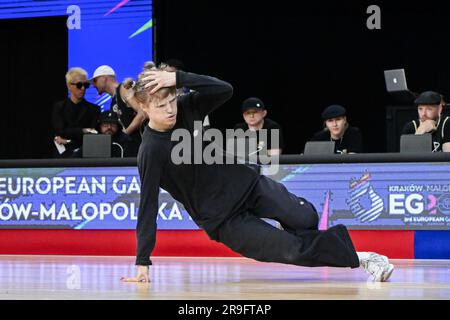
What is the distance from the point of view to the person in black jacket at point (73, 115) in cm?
1052

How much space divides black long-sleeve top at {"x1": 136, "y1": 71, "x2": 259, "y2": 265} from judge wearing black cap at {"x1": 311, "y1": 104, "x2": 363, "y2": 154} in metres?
3.97

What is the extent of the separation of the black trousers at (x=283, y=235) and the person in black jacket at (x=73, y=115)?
497 cm

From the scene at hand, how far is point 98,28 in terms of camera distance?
12898 mm

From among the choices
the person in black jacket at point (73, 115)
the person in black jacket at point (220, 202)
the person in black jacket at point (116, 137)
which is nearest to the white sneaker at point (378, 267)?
the person in black jacket at point (220, 202)

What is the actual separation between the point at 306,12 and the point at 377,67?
4.02ft

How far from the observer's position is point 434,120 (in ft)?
31.2

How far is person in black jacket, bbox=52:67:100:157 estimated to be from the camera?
34.5ft

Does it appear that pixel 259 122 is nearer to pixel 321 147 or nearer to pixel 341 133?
pixel 341 133

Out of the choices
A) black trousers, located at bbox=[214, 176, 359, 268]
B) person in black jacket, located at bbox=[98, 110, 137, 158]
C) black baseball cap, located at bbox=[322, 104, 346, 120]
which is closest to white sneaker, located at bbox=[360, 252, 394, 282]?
black trousers, located at bbox=[214, 176, 359, 268]

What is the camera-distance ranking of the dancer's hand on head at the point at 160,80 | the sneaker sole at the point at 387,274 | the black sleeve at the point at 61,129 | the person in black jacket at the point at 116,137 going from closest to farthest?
1. the dancer's hand on head at the point at 160,80
2. the sneaker sole at the point at 387,274
3. the person in black jacket at the point at 116,137
4. the black sleeve at the point at 61,129

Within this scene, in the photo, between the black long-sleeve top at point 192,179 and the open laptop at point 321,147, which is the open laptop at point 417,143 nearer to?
the open laptop at point 321,147

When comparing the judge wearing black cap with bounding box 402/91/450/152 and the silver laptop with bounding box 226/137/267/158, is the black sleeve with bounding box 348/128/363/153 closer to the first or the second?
the judge wearing black cap with bounding box 402/91/450/152

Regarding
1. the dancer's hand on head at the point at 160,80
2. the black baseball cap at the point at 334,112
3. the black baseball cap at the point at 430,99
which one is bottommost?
the black baseball cap at the point at 334,112

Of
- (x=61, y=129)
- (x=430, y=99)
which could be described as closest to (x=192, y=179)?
(x=430, y=99)
